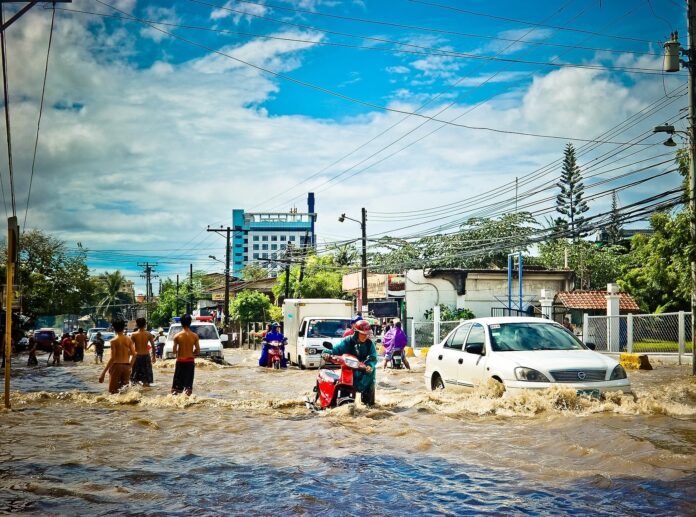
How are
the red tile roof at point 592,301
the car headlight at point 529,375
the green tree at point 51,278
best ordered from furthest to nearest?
the green tree at point 51,278, the red tile roof at point 592,301, the car headlight at point 529,375

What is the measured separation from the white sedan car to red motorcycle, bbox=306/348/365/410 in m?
2.09

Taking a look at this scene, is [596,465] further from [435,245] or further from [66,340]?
[435,245]

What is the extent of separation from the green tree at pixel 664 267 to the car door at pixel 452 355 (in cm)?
875

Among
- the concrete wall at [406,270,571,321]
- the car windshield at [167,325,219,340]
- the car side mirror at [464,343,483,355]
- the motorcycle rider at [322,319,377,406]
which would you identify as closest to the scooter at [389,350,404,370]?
the car windshield at [167,325,219,340]

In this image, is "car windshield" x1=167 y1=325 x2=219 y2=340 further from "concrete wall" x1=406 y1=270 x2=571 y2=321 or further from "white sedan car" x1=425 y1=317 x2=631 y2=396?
"concrete wall" x1=406 y1=270 x2=571 y2=321

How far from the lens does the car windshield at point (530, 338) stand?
37.3 ft

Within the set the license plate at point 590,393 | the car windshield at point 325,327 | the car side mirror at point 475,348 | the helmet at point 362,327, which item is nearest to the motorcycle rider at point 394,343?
the car windshield at point 325,327

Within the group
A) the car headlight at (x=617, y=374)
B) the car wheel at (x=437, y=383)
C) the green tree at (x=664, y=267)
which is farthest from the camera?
the green tree at (x=664, y=267)

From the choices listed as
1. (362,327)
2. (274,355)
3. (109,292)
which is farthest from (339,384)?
(109,292)

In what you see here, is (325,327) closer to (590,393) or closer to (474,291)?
(590,393)

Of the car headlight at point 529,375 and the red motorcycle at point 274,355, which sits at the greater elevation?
the car headlight at point 529,375

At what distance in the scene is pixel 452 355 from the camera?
12.4 metres

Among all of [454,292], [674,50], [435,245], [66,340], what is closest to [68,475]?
[674,50]

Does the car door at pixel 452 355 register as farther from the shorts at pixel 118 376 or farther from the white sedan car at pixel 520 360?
the shorts at pixel 118 376
